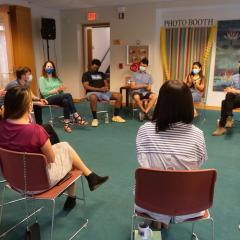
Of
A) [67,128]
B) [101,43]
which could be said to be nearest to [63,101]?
[67,128]

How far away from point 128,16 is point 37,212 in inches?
201

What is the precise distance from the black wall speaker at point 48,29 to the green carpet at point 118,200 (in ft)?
10.3

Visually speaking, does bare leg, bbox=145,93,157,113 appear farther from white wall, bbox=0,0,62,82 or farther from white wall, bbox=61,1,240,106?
white wall, bbox=0,0,62,82

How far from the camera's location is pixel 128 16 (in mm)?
6320

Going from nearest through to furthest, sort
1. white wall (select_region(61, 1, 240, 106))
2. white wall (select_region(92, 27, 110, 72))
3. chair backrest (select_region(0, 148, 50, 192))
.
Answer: chair backrest (select_region(0, 148, 50, 192)) < white wall (select_region(61, 1, 240, 106)) < white wall (select_region(92, 27, 110, 72))

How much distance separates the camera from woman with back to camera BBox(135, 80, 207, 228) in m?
1.58

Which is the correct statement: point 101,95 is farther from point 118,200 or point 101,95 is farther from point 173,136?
point 173,136

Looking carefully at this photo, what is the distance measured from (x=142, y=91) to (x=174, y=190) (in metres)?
4.16

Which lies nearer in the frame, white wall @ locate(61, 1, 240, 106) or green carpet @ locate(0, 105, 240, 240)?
green carpet @ locate(0, 105, 240, 240)

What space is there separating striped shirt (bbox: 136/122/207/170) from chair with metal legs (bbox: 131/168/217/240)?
0.18 meters

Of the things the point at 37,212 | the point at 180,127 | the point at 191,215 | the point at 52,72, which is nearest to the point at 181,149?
the point at 180,127

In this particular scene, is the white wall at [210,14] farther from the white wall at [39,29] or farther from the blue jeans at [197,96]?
the white wall at [39,29]

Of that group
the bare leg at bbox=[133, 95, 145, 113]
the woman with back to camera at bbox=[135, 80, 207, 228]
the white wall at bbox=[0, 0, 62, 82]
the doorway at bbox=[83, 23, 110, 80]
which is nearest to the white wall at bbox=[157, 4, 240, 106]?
the doorway at bbox=[83, 23, 110, 80]

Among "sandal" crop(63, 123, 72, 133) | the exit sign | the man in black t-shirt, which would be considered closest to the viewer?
"sandal" crop(63, 123, 72, 133)
